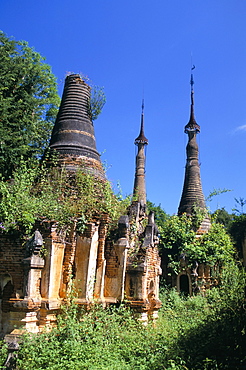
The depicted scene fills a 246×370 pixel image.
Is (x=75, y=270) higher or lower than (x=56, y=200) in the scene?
lower

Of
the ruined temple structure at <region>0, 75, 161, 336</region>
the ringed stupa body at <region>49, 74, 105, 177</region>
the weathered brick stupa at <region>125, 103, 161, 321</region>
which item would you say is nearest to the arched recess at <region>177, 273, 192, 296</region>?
the weathered brick stupa at <region>125, 103, 161, 321</region>

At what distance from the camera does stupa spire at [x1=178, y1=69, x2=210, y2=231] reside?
1884 cm

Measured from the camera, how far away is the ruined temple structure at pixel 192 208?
1565 cm

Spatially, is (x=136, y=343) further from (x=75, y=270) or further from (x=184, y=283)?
(x=184, y=283)

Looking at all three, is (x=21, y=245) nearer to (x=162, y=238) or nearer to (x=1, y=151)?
(x=1, y=151)

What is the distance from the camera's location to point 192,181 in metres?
19.8

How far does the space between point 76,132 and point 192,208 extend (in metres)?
9.16

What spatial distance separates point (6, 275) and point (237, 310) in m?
4.70

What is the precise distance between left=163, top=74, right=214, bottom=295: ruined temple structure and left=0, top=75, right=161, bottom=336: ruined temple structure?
5830 millimetres

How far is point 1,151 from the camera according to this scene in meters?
12.0

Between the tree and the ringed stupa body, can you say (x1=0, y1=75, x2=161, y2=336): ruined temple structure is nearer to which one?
the ringed stupa body

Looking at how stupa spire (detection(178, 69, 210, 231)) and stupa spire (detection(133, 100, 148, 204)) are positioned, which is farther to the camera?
stupa spire (detection(133, 100, 148, 204))

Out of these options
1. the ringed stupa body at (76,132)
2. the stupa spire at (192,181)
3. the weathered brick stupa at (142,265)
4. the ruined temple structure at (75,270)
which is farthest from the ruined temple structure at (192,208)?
the ringed stupa body at (76,132)

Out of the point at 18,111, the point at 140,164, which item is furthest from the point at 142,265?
the point at 140,164
